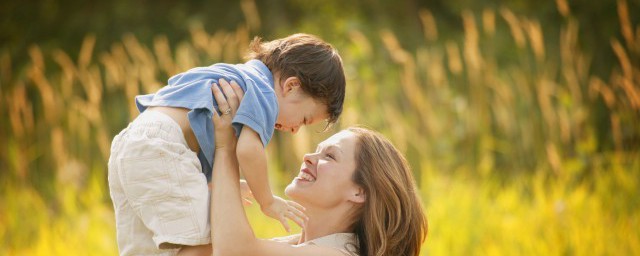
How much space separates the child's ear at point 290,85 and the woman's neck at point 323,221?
0.46m

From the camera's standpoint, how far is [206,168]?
2.95 meters

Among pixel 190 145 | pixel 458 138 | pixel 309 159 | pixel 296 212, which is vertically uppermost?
pixel 190 145

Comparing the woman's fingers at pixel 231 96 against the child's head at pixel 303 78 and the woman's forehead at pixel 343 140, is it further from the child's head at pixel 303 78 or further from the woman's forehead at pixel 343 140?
the woman's forehead at pixel 343 140

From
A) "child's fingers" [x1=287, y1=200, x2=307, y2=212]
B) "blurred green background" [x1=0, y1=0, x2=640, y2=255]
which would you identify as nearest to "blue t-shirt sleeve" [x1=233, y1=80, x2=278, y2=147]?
"child's fingers" [x1=287, y1=200, x2=307, y2=212]

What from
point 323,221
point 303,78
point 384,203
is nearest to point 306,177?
point 323,221

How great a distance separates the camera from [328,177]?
125 inches

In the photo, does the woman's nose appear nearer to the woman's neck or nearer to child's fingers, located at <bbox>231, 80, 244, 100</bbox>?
the woman's neck

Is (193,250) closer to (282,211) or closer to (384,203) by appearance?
(282,211)

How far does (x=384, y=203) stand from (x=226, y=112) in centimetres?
71

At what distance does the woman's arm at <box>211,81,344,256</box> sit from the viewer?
279 cm

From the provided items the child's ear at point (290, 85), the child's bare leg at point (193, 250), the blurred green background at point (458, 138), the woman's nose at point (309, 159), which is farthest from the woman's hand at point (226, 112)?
the blurred green background at point (458, 138)

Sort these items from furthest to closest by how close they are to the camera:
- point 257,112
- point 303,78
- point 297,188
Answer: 1. point 297,188
2. point 303,78
3. point 257,112

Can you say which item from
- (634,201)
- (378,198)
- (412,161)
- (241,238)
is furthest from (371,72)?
(241,238)

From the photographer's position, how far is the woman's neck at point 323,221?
10.6ft
